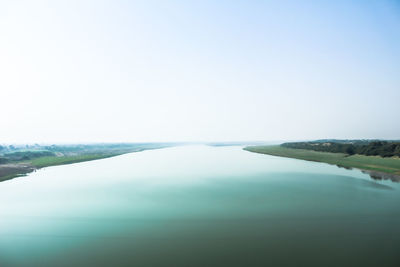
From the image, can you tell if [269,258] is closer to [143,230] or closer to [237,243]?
[237,243]

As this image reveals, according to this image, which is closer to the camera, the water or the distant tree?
the water

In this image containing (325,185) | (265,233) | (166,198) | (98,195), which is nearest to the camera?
(265,233)

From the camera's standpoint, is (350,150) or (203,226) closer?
(203,226)

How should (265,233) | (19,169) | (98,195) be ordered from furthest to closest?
1. (19,169)
2. (98,195)
3. (265,233)

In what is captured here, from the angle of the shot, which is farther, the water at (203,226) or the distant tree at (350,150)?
the distant tree at (350,150)

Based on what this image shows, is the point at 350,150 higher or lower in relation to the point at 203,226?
higher

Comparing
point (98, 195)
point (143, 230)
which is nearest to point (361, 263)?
point (143, 230)

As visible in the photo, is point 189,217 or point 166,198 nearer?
point 189,217

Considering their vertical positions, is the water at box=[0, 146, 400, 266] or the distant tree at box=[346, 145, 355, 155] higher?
the distant tree at box=[346, 145, 355, 155]
